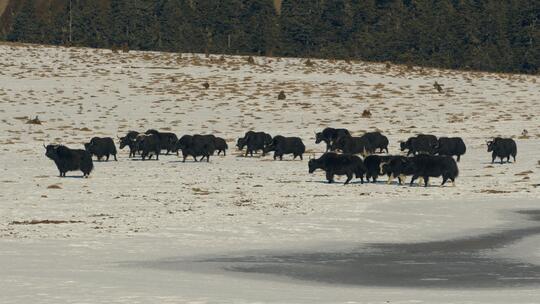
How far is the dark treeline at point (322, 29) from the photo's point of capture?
139m

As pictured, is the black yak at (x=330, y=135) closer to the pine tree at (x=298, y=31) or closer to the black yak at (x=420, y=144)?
the black yak at (x=420, y=144)

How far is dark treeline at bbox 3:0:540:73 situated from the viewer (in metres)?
139

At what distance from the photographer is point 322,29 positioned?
160750 millimetres

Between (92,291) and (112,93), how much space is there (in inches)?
2226

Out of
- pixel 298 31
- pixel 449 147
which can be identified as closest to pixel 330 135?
pixel 449 147

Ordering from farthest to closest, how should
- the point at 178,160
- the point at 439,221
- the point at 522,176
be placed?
the point at 178,160
the point at 522,176
the point at 439,221

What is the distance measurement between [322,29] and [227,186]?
413 ft

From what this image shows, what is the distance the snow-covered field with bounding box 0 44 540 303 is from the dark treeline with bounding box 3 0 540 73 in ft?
162

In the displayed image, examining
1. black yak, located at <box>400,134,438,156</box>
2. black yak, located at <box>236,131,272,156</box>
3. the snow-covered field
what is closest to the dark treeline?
the snow-covered field

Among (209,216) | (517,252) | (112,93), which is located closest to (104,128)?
(112,93)

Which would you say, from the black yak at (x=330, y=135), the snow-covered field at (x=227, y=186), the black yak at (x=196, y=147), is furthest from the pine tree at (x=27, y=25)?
the black yak at (x=196, y=147)

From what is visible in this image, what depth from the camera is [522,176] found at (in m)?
39.6

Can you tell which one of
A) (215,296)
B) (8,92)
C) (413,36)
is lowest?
(215,296)

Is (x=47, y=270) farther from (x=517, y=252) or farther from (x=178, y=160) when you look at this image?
(x=178, y=160)
